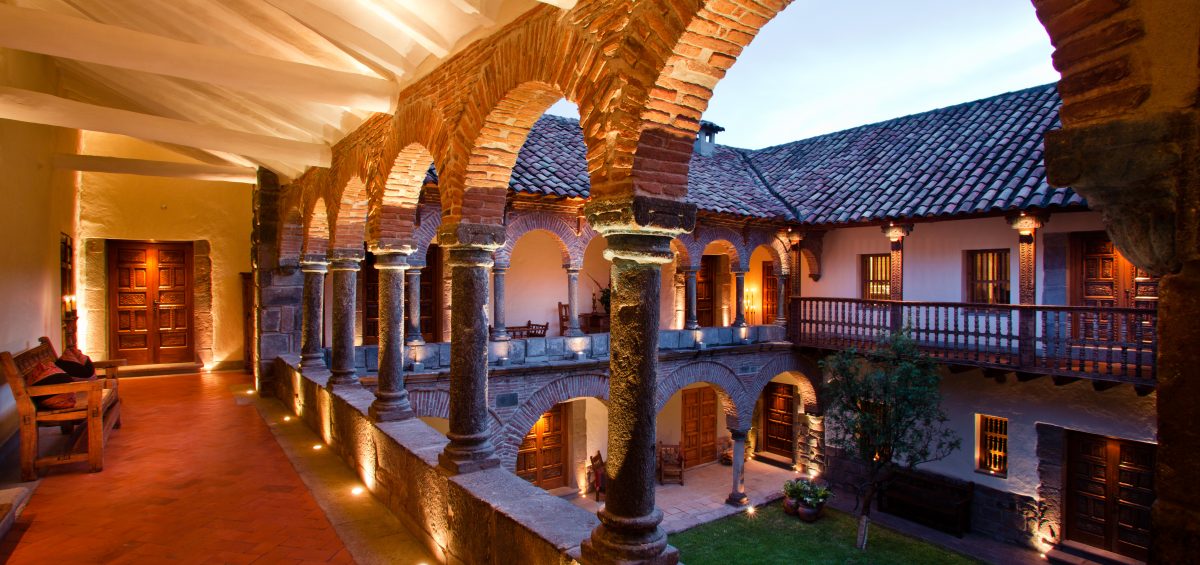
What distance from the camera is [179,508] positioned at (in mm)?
5066

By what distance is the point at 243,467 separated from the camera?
20.3 ft

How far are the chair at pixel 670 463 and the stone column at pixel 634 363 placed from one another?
10.8 meters

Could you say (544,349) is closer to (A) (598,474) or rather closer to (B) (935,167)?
(A) (598,474)

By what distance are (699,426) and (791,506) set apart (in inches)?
162

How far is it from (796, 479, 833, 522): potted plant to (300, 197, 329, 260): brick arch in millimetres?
8886

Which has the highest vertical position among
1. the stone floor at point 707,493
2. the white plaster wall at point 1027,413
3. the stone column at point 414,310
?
the stone column at point 414,310

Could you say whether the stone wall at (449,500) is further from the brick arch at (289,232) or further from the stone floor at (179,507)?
the brick arch at (289,232)

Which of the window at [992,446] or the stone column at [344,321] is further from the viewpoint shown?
the window at [992,446]

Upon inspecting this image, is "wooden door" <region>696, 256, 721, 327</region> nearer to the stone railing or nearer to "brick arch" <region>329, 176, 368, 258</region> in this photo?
the stone railing

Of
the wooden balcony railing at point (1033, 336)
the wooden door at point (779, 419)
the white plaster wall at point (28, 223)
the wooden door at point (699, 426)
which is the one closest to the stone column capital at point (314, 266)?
the white plaster wall at point (28, 223)

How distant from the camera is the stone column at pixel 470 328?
14.9ft

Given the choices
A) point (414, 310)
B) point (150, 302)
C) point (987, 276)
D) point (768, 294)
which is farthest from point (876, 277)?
point (150, 302)

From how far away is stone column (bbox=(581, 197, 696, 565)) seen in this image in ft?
9.69

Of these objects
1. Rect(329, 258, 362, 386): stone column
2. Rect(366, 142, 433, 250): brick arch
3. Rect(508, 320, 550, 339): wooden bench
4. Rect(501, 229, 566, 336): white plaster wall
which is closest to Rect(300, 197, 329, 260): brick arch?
Rect(329, 258, 362, 386): stone column
